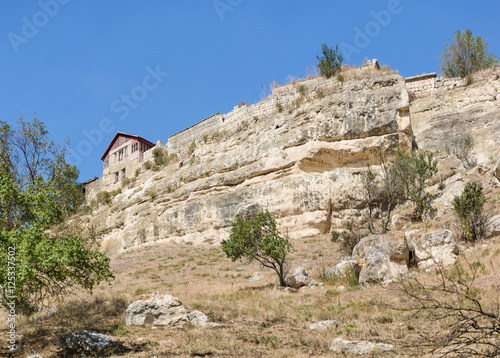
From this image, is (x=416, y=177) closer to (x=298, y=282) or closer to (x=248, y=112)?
(x=298, y=282)

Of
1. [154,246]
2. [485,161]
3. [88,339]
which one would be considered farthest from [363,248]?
[154,246]

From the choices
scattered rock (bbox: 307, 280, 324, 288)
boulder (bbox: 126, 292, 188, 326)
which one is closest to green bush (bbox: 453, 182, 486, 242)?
scattered rock (bbox: 307, 280, 324, 288)

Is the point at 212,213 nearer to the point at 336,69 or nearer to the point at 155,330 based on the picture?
the point at 336,69

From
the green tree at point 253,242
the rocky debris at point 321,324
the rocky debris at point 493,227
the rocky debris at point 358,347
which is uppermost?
the green tree at point 253,242

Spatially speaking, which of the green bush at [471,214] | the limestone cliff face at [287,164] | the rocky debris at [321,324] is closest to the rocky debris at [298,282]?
the rocky debris at [321,324]

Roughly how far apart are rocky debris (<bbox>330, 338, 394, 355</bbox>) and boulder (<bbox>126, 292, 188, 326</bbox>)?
459 cm

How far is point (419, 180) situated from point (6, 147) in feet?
65.2

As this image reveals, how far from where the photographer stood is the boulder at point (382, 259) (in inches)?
581

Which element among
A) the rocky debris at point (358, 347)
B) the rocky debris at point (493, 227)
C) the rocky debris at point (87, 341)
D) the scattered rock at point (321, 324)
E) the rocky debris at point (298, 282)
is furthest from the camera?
the rocky debris at point (298, 282)

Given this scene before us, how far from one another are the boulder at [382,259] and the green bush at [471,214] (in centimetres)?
288

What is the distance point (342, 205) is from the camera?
25.3 meters

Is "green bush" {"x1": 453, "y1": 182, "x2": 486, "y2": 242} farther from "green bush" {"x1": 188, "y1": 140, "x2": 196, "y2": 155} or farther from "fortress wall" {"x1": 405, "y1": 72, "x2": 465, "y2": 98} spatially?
"green bush" {"x1": 188, "y1": 140, "x2": 196, "y2": 155}

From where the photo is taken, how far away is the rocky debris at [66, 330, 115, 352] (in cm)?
984

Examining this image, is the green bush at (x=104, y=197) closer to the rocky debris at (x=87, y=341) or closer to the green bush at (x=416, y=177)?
the green bush at (x=416, y=177)
